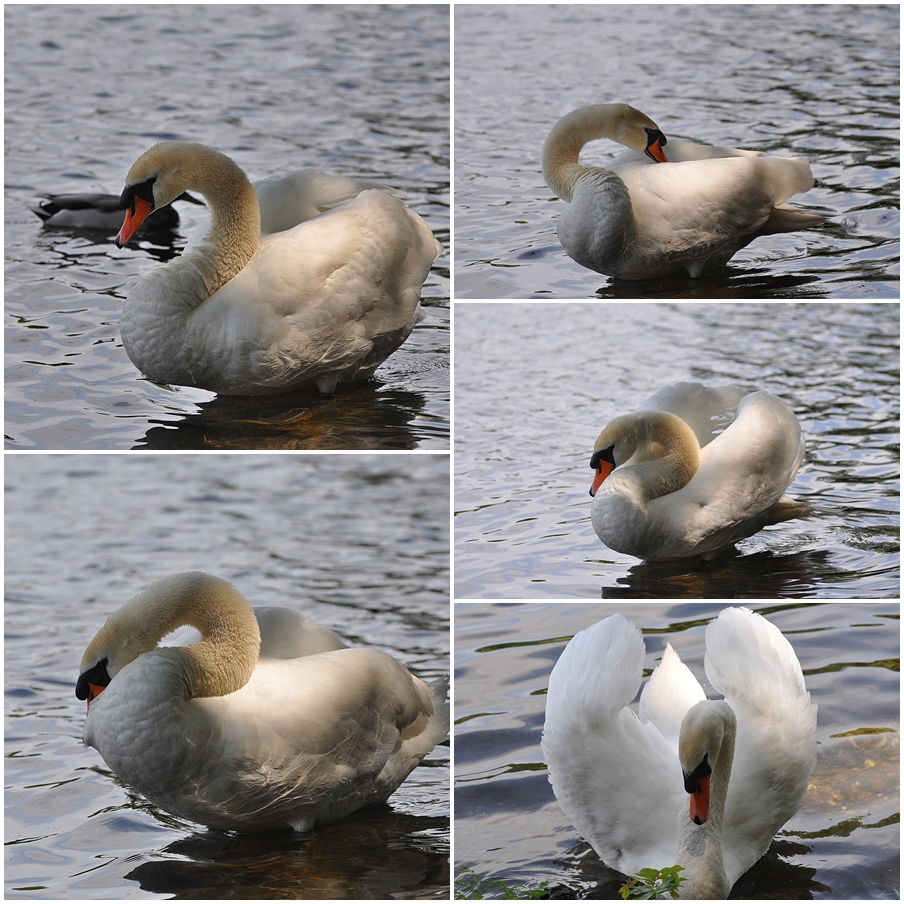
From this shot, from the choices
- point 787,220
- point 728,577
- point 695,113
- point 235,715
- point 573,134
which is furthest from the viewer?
point 695,113

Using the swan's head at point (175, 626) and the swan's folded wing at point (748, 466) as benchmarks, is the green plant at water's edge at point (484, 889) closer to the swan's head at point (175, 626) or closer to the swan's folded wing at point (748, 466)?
the swan's head at point (175, 626)

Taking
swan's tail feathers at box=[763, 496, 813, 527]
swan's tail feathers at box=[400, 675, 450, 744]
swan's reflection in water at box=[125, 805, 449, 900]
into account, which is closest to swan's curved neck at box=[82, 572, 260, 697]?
swan's reflection in water at box=[125, 805, 449, 900]

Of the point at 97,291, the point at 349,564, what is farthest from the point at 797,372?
the point at 97,291

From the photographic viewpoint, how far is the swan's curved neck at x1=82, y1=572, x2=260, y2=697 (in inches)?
203

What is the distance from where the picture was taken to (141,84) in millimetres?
12562

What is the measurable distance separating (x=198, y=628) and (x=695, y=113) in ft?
21.3

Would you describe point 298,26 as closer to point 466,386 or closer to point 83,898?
point 466,386

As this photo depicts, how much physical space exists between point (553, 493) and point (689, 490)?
955mm

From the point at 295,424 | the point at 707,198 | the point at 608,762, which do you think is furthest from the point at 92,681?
the point at 707,198

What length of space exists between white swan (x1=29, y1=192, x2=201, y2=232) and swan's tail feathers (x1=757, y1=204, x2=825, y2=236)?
4456 mm

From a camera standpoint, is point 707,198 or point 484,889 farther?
point 707,198

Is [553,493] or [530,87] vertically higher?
[530,87]

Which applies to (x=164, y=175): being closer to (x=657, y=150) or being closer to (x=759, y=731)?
A: (x=657, y=150)

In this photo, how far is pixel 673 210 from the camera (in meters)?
6.75
